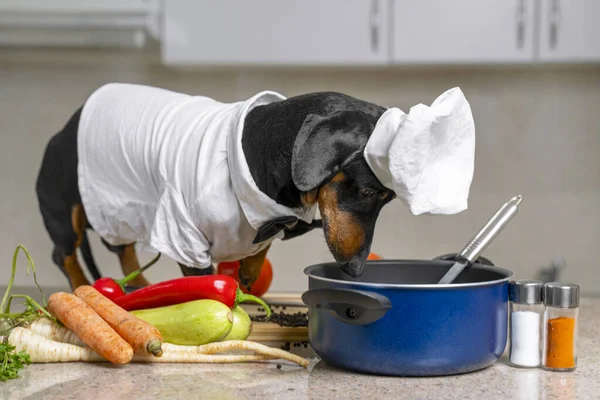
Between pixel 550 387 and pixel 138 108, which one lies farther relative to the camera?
pixel 138 108

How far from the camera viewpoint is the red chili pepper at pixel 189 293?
1.16 metres

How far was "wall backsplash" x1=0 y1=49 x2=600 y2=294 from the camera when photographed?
2.72m

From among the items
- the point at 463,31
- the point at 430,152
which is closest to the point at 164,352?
the point at 430,152

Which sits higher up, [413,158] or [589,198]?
[413,158]

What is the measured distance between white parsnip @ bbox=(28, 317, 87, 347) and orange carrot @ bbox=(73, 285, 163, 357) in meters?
0.05

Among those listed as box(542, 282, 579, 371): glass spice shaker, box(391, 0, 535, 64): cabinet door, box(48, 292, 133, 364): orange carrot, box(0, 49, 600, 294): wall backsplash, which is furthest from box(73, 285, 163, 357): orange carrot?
box(0, 49, 600, 294): wall backsplash

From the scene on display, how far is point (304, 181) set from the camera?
1.15 metres

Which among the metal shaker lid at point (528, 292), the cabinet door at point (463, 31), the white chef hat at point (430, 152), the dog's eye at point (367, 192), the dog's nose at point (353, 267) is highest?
the cabinet door at point (463, 31)

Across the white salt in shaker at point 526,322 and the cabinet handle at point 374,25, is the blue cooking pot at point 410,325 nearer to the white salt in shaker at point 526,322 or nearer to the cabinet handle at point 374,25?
A: the white salt in shaker at point 526,322

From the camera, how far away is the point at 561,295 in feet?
3.35

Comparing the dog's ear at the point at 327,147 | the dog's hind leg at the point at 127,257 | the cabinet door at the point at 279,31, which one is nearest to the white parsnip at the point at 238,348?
the dog's ear at the point at 327,147

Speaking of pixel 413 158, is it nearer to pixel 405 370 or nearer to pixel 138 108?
pixel 405 370

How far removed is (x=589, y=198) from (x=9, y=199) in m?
2.18

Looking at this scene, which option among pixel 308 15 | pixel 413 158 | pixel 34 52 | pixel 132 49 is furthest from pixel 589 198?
pixel 34 52
